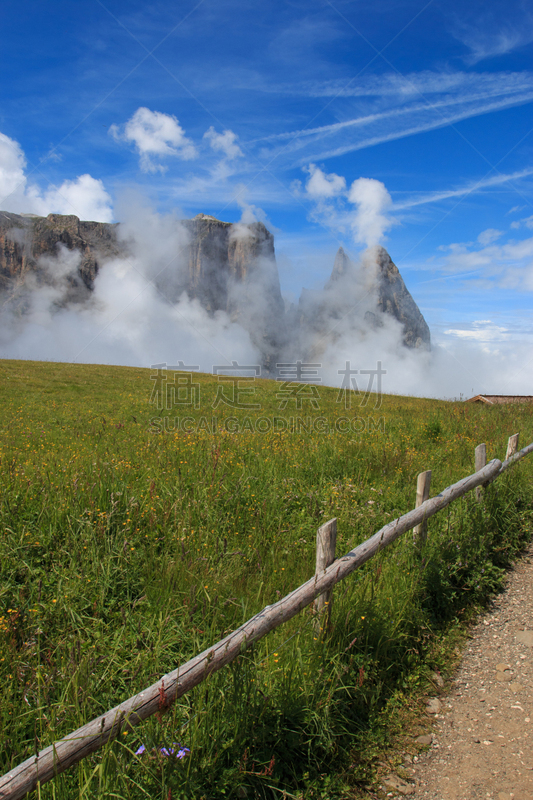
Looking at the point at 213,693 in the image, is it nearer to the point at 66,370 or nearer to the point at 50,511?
the point at 50,511

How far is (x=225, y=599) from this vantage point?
419cm

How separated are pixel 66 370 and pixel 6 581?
28643mm

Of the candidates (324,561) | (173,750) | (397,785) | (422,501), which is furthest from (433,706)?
(173,750)

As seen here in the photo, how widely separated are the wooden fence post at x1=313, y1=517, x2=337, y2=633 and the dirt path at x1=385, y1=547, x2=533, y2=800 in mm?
1141

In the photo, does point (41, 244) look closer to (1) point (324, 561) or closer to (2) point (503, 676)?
(1) point (324, 561)

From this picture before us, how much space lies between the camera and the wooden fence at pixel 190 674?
1891 millimetres

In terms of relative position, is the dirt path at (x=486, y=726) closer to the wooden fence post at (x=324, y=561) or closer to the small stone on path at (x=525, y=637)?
the small stone on path at (x=525, y=637)

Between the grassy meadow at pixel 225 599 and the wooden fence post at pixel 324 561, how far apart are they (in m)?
0.13

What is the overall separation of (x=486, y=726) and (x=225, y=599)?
2.48 m

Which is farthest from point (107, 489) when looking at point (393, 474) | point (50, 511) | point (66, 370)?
point (66, 370)

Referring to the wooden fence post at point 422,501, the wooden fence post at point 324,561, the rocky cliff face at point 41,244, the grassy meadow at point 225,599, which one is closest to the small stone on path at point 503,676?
the grassy meadow at point 225,599

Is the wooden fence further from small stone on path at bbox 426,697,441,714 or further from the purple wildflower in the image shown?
small stone on path at bbox 426,697,441,714

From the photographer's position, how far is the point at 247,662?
304cm

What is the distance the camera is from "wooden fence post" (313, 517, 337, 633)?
364cm
